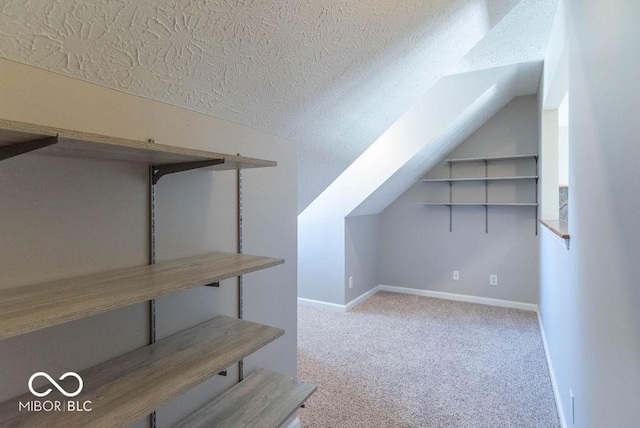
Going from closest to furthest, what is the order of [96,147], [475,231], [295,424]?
[96,147] → [295,424] → [475,231]

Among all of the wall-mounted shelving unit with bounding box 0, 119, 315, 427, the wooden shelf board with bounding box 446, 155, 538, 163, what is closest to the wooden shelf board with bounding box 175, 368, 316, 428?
the wall-mounted shelving unit with bounding box 0, 119, 315, 427

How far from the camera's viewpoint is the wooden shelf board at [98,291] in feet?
2.04

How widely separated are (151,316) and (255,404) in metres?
0.55

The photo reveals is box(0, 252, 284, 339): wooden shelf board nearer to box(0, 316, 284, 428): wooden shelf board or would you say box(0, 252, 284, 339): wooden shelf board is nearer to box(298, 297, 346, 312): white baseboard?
box(0, 316, 284, 428): wooden shelf board

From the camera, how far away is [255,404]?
131 cm

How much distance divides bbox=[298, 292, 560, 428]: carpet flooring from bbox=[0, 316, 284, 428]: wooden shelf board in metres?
0.93

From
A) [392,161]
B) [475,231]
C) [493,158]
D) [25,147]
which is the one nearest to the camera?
[25,147]

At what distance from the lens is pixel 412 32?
1.43 meters

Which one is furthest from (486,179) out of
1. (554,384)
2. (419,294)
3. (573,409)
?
(573,409)

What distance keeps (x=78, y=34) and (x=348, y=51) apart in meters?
0.91

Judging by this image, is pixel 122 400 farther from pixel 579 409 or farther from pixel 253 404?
pixel 579 409

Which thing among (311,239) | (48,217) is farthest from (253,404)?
(311,239)

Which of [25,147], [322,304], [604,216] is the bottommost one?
[322,304]

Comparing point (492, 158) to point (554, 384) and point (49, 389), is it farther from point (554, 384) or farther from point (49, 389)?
point (49, 389)
